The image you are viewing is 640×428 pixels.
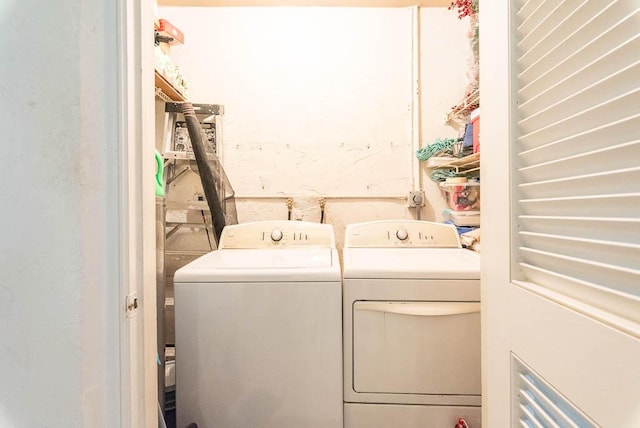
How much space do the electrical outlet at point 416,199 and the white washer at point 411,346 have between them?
915mm

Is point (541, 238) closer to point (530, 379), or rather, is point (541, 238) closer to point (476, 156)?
point (530, 379)

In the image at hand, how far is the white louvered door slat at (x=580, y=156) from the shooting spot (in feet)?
1.32

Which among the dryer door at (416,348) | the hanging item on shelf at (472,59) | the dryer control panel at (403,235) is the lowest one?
the dryer door at (416,348)

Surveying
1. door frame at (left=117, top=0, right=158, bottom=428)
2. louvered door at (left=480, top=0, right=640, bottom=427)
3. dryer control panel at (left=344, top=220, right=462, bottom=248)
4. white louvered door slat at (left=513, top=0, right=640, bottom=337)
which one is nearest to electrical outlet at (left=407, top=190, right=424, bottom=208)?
dryer control panel at (left=344, top=220, right=462, bottom=248)

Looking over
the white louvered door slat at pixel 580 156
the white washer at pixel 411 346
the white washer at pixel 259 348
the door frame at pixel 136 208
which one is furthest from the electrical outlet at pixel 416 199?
the door frame at pixel 136 208

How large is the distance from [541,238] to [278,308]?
84 cm

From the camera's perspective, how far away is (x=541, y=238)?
565 millimetres

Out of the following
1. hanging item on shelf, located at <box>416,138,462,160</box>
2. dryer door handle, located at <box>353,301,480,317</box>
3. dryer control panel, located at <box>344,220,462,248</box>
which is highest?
hanging item on shelf, located at <box>416,138,462,160</box>

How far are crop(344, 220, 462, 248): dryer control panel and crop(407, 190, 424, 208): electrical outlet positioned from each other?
1.27ft

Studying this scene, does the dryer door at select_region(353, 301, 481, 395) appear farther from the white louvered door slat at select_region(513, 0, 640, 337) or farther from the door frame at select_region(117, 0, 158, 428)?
the door frame at select_region(117, 0, 158, 428)

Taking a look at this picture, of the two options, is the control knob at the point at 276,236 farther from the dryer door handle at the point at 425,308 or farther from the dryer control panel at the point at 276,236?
the dryer door handle at the point at 425,308

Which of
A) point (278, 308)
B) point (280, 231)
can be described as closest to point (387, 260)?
point (278, 308)

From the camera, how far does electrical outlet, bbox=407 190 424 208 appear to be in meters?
2.00

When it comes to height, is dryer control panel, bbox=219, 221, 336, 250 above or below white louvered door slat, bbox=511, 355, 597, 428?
above
